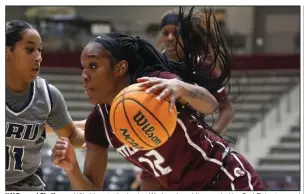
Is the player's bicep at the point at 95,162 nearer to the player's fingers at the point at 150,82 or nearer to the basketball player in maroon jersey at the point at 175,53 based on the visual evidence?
the player's fingers at the point at 150,82

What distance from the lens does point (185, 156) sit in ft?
9.43

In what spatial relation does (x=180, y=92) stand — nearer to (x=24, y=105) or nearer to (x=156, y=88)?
(x=156, y=88)

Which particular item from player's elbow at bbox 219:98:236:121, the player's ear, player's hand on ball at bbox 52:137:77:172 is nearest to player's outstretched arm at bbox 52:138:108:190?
player's hand on ball at bbox 52:137:77:172

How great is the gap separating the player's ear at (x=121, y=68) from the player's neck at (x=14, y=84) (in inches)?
24.7

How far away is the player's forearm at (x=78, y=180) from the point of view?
3088 millimetres

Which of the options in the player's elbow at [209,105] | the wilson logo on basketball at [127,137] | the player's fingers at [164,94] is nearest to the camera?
the player's fingers at [164,94]

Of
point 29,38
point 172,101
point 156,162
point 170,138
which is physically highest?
point 29,38

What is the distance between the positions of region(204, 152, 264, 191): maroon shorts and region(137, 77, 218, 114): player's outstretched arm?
1.14ft

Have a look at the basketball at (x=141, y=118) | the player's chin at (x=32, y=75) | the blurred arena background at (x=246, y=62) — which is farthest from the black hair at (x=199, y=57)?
the blurred arena background at (x=246, y=62)

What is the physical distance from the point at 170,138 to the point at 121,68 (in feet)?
1.37

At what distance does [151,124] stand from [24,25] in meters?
1.01

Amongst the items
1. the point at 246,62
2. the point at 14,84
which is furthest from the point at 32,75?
the point at 246,62

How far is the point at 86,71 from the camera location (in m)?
2.93

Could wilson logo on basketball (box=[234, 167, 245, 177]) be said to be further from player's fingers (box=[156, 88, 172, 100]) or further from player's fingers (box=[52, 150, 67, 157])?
player's fingers (box=[52, 150, 67, 157])
